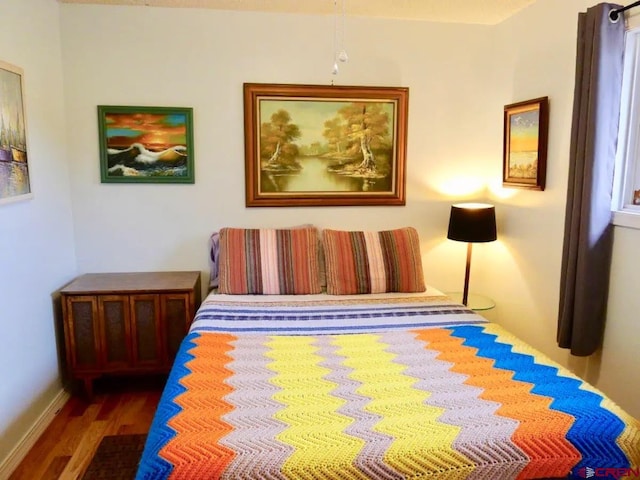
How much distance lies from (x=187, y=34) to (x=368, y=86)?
3.84 feet

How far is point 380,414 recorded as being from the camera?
1439mm

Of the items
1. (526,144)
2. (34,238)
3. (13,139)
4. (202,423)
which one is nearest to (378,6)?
(526,144)

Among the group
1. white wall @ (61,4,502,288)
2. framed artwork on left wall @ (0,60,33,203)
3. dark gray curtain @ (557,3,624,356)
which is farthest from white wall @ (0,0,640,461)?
dark gray curtain @ (557,3,624,356)

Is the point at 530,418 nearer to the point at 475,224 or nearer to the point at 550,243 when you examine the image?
the point at 550,243

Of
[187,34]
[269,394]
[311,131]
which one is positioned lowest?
[269,394]

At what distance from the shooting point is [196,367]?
1.75 meters

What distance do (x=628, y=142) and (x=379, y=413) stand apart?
67.8 inches

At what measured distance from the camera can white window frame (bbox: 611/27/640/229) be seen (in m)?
2.10

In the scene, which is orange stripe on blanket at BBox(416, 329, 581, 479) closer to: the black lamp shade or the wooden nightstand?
the black lamp shade

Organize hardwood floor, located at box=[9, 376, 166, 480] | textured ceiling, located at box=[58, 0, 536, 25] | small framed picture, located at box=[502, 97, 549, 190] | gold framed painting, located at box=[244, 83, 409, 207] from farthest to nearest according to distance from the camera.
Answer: gold framed painting, located at box=[244, 83, 409, 207] < textured ceiling, located at box=[58, 0, 536, 25] < small framed picture, located at box=[502, 97, 549, 190] < hardwood floor, located at box=[9, 376, 166, 480]

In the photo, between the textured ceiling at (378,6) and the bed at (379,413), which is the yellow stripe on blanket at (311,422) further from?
the textured ceiling at (378,6)

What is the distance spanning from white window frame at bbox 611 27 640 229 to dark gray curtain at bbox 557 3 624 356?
0.17 ft

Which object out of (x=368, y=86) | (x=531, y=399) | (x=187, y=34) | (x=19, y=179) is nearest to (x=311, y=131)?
(x=368, y=86)

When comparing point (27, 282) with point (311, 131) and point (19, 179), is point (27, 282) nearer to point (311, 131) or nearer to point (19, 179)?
point (19, 179)
